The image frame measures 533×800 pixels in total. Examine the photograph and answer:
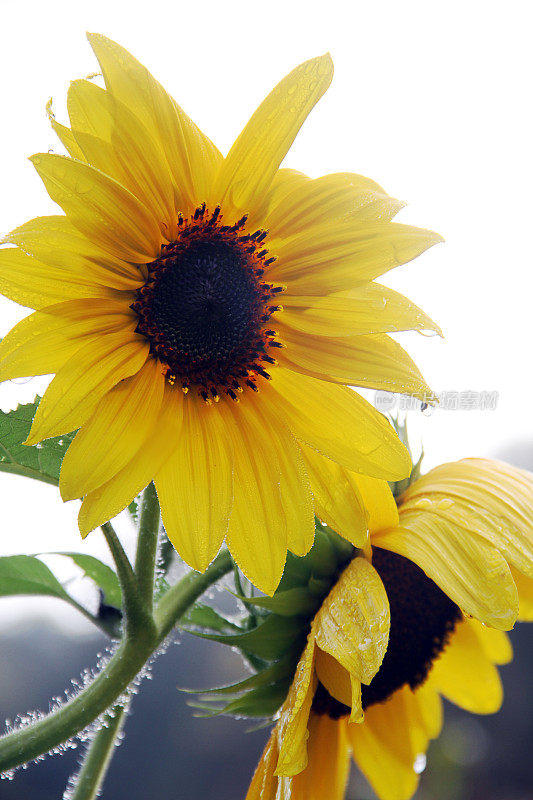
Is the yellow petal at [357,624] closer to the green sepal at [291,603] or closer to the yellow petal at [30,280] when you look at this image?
the green sepal at [291,603]

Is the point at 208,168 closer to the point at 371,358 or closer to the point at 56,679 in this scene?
the point at 371,358

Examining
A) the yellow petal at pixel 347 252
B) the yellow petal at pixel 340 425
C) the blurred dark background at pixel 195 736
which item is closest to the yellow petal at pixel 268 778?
the yellow petal at pixel 340 425

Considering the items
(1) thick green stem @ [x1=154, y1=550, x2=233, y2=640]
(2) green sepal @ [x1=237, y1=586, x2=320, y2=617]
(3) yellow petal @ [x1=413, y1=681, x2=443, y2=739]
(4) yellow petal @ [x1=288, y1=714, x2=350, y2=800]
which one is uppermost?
(2) green sepal @ [x1=237, y1=586, x2=320, y2=617]

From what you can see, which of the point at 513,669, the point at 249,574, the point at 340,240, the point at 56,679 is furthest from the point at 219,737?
the point at 340,240

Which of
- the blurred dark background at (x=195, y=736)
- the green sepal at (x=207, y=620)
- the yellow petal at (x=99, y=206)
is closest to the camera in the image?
the yellow petal at (x=99, y=206)

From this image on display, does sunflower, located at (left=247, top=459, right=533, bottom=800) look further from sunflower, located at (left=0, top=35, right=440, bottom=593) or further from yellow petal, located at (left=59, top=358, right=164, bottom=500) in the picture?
yellow petal, located at (left=59, top=358, right=164, bottom=500)

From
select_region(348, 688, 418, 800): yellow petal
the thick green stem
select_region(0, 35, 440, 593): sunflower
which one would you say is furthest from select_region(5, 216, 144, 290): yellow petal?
select_region(348, 688, 418, 800): yellow petal

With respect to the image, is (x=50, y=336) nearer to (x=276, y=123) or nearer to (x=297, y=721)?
(x=276, y=123)
